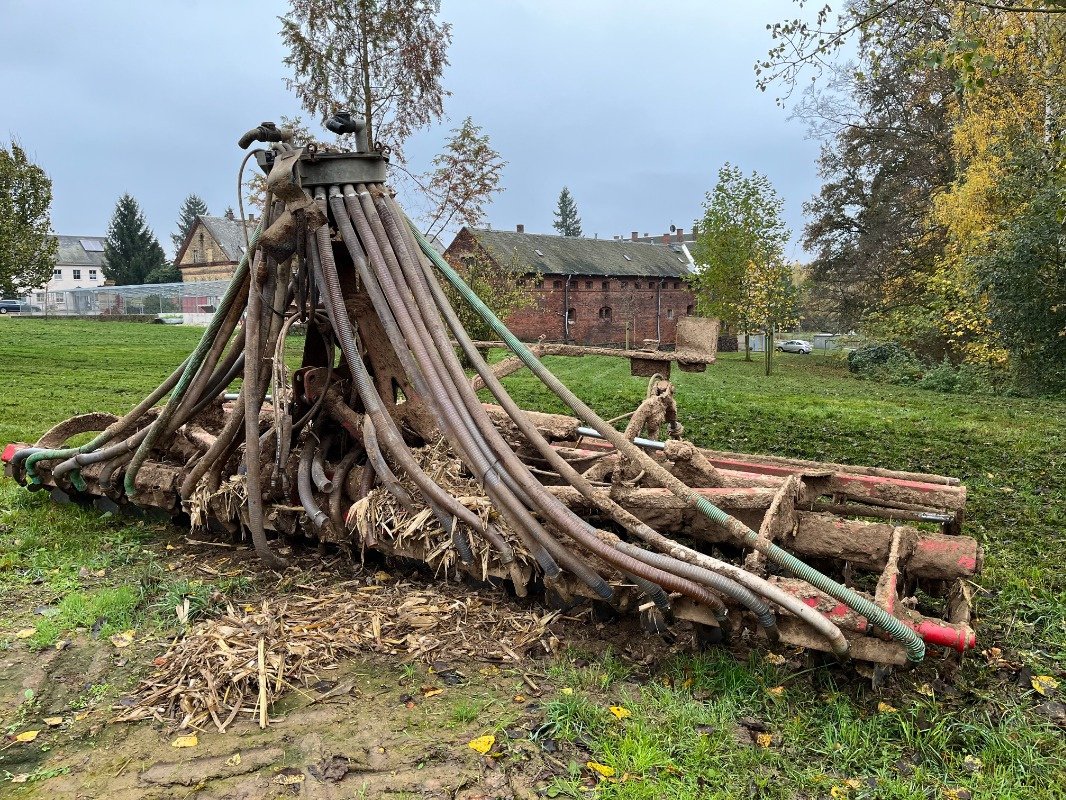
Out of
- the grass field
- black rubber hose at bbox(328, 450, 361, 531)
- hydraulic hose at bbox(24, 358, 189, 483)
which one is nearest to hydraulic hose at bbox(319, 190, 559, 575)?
black rubber hose at bbox(328, 450, 361, 531)

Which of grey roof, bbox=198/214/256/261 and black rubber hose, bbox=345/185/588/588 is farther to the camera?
grey roof, bbox=198/214/256/261

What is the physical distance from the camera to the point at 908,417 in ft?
38.8

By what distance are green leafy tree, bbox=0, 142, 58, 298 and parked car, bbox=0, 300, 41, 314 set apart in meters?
37.2

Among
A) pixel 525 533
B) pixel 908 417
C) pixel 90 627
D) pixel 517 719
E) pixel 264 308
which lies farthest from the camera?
pixel 908 417

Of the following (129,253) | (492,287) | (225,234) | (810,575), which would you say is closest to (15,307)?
(129,253)

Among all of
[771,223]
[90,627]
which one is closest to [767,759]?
[90,627]

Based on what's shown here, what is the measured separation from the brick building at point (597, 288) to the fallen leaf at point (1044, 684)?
35.5m

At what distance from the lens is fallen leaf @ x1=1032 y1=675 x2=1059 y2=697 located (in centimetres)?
332

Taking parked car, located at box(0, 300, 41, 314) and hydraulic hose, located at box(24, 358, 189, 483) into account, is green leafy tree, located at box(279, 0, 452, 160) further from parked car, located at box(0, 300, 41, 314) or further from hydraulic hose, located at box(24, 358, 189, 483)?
parked car, located at box(0, 300, 41, 314)

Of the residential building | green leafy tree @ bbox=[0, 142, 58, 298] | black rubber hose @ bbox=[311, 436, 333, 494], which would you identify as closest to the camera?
black rubber hose @ bbox=[311, 436, 333, 494]

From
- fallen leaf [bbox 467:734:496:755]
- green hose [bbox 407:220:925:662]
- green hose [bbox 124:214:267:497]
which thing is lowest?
fallen leaf [bbox 467:734:496:755]

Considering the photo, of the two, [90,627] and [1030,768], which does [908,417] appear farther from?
[90,627]

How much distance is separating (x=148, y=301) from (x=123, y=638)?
46.4 meters

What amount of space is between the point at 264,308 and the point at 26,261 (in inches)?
698
